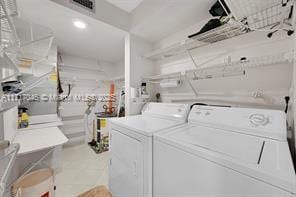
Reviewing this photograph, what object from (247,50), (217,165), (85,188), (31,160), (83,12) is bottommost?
(85,188)

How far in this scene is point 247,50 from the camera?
1438 millimetres

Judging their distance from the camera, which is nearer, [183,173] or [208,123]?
[183,173]

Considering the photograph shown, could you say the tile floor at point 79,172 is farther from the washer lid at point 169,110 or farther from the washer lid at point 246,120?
the washer lid at point 246,120

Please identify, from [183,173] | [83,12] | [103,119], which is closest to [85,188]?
[103,119]

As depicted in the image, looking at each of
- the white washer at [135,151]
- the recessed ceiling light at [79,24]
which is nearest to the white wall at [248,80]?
the white washer at [135,151]

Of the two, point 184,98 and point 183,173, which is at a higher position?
point 184,98

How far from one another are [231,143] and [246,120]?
37cm

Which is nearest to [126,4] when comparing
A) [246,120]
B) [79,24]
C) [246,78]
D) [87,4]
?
[87,4]

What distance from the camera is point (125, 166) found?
1.32m

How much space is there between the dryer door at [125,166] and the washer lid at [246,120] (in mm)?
715

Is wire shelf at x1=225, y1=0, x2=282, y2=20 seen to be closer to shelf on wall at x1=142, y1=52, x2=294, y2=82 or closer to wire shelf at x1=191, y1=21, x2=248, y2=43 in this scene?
wire shelf at x1=191, y1=21, x2=248, y2=43

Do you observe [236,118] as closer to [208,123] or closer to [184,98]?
[208,123]

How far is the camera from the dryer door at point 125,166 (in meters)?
1.15

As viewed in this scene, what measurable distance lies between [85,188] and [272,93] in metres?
2.71
